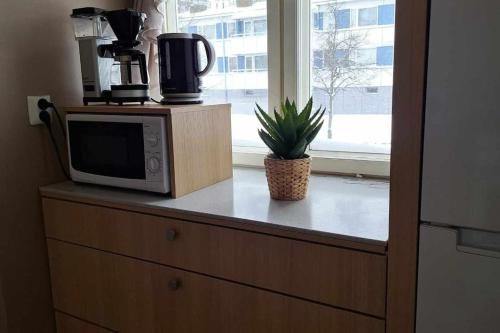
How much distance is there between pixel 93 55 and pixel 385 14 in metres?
1.09

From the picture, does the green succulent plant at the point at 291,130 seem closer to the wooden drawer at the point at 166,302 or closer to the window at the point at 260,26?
the wooden drawer at the point at 166,302

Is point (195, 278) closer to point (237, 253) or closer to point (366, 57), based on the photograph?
point (237, 253)

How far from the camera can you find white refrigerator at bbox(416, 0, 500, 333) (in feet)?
2.66

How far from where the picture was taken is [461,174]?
0.86m

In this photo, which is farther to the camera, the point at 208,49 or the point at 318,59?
the point at 318,59

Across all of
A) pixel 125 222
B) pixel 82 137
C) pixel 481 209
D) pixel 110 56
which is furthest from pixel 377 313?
pixel 110 56

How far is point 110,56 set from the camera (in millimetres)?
1700

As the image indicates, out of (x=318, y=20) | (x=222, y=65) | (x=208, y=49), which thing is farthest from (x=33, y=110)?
(x=318, y=20)

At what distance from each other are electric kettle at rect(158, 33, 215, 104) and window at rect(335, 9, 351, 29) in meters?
0.49

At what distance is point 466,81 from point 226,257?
77cm

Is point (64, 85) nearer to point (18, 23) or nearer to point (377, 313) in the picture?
point (18, 23)

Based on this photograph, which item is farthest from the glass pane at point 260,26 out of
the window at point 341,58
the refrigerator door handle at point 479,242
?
the refrigerator door handle at point 479,242

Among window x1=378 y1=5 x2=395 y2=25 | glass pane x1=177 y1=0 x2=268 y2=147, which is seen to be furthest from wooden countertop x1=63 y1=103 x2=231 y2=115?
window x1=378 y1=5 x2=395 y2=25

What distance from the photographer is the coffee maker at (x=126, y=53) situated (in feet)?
5.17
